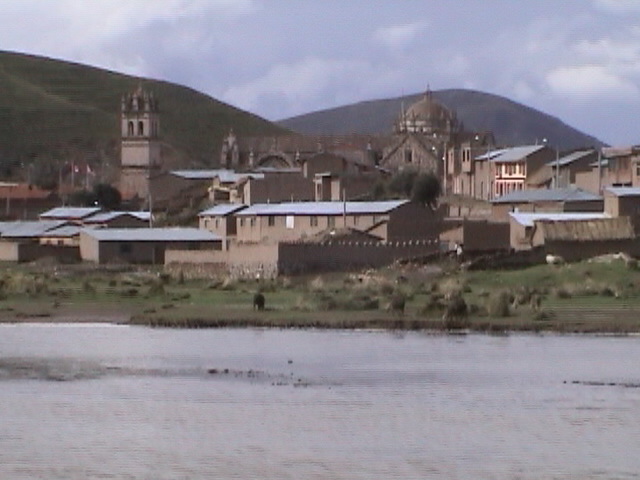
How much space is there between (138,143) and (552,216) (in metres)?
60.8

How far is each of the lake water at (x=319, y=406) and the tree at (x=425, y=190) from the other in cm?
4177

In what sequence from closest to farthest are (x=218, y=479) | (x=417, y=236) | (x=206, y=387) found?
(x=218, y=479) < (x=206, y=387) < (x=417, y=236)

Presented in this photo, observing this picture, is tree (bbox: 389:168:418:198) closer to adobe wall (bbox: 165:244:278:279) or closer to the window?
the window

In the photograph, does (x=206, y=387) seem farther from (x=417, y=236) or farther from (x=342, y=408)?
(x=417, y=236)

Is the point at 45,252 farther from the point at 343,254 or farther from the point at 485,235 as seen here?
the point at 485,235

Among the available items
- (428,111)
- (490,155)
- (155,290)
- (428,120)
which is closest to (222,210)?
(490,155)

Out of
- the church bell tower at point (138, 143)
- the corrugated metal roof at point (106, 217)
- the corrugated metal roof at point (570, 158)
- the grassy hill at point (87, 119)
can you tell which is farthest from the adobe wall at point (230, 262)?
the grassy hill at point (87, 119)

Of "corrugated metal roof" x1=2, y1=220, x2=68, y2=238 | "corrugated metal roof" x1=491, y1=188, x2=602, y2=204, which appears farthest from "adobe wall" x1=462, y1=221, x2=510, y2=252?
"corrugated metal roof" x1=2, y1=220, x2=68, y2=238

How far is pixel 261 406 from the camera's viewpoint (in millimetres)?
32875

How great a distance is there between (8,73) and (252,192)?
346 ft

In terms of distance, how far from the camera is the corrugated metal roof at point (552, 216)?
68875mm

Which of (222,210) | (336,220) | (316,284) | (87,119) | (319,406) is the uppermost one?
(87,119)

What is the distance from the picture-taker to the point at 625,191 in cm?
7194

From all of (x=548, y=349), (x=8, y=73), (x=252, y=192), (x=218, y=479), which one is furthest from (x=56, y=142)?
(x=218, y=479)
